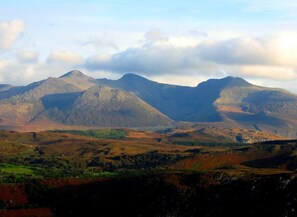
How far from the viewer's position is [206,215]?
5295 inches

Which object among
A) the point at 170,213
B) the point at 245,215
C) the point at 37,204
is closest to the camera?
the point at 245,215

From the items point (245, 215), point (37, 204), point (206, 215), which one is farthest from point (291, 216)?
point (37, 204)

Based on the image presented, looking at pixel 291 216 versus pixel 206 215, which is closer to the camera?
pixel 291 216

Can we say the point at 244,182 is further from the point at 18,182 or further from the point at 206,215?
the point at 18,182

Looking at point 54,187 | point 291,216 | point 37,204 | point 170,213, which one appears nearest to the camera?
point 291,216

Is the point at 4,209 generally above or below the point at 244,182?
below

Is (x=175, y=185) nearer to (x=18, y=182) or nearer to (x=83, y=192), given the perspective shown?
(x=83, y=192)

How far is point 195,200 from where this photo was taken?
143m

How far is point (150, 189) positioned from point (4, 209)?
40654 millimetres

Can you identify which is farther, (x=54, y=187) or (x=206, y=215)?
(x=54, y=187)

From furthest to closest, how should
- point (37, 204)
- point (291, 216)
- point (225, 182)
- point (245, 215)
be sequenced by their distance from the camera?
1. point (37, 204)
2. point (225, 182)
3. point (245, 215)
4. point (291, 216)

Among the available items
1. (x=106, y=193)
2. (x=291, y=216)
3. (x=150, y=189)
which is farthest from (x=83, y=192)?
(x=291, y=216)

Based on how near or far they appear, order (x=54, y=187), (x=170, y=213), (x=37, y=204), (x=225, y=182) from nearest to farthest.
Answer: (x=170, y=213) → (x=225, y=182) → (x=37, y=204) → (x=54, y=187)

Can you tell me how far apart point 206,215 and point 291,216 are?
902 inches
